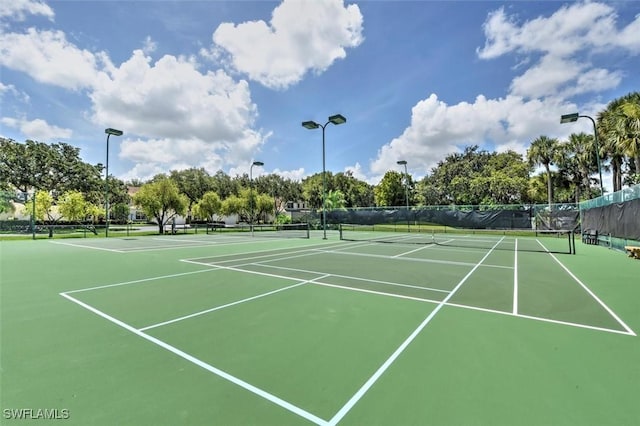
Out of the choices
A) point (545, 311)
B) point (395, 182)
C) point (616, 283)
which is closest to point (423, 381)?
point (545, 311)

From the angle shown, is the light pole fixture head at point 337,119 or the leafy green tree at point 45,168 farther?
the leafy green tree at point 45,168

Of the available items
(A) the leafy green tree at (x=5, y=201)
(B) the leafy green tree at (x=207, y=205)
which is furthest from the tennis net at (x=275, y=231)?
(A) the leafy green tree at (x=5, y=201)

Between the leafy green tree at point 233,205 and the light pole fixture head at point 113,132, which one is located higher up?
the light pole fixture head at point 113,132

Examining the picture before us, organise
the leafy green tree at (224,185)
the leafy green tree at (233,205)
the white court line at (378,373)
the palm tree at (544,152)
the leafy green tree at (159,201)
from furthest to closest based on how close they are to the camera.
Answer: the leafy green tree at (224,185), the leafy green tree at (233,205), the palm tree at (544,152), the leafy green tree at (159,201), the white court line at (378,373)

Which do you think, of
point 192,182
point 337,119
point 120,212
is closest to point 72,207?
point 337,119

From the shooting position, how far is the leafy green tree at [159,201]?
92.5 ft

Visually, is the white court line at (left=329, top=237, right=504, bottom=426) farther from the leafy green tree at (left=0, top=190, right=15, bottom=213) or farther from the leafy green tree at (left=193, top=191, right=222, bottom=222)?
the leafy green tree at (left=0, top=190, right=15, bottom=213)

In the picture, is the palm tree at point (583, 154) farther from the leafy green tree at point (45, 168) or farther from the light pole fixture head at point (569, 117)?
the leafy green tree at point (45, 168)

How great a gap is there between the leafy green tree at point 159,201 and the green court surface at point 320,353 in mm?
23774

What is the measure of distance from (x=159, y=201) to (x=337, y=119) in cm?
2043

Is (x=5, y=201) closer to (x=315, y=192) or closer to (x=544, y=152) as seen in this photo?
(x=315, y=192)

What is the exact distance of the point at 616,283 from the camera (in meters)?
6.87

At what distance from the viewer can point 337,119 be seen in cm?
1755

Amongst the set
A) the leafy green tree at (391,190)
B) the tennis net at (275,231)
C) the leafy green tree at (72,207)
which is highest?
the leafy green tree at (391,190)
